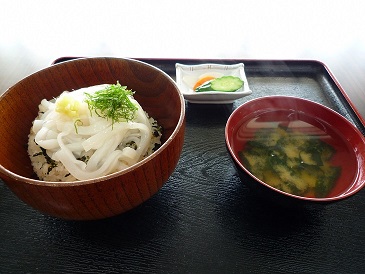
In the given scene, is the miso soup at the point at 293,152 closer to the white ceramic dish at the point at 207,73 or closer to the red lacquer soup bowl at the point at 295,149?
the red lacquer soup bowl at the point at 295,149

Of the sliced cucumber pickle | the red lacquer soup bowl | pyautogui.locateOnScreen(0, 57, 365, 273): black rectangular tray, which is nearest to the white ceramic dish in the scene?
the sliced cucumber pickle

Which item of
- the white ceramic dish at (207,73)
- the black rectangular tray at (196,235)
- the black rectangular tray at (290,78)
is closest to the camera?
the black rectangular tray at (196,235)

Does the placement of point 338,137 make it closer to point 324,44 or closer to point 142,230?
point 142,230

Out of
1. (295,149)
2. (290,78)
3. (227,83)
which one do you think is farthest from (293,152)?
(290,78)

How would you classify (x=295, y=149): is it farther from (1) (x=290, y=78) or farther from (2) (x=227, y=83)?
(1) (x=290, y=78)

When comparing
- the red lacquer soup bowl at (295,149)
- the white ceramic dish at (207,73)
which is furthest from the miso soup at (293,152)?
the white ceramic dish at (207,73)

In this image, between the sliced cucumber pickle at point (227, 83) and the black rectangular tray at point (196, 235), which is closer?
the black rectangular tray at point (196, 235)
